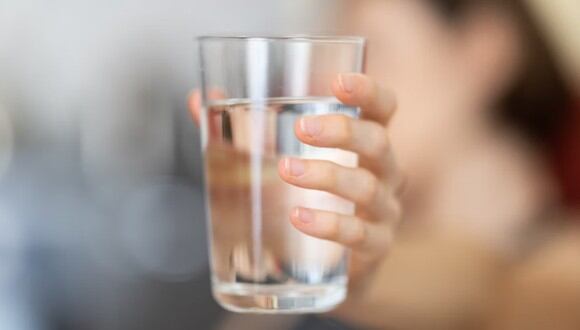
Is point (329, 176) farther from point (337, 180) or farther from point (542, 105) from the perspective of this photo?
point (542, 105)

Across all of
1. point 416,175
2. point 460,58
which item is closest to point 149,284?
point 416,175

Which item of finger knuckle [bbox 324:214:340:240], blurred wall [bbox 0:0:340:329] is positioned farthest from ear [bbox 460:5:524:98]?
finger knuckle [bbox 324:214:340:240]

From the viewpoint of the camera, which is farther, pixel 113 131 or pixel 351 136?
pixel 113 131

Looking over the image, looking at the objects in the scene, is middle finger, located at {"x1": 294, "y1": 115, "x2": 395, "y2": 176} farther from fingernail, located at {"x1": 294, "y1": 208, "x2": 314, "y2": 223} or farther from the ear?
the ear

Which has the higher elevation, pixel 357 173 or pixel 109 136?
pixel 357 173

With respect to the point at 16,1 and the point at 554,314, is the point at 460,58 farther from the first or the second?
the point at 16,1

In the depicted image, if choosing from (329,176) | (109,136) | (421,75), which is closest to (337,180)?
(329,176)

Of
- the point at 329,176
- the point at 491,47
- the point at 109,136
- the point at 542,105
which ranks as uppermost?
the point at 329,176
